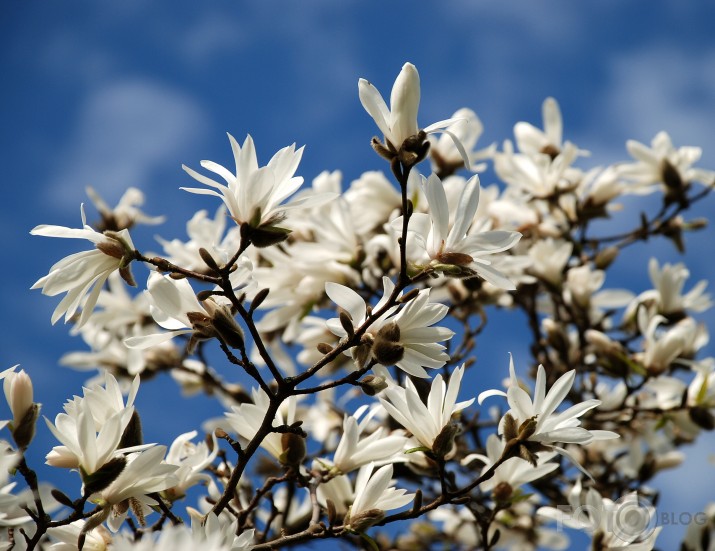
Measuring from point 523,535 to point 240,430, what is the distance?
1.53 metres

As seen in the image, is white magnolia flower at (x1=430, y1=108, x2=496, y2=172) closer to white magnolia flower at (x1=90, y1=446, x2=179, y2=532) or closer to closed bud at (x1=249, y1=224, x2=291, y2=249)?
closed bud at (x1=249, y1=224, x2=291, y2=249)

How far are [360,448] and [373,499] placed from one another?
11 cm

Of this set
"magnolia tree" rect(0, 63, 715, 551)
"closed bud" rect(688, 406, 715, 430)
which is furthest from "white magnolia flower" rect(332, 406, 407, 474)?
"closed bud" rect(688, 406, 715, 430)

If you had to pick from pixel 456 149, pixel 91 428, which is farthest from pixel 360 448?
pixel 456 149

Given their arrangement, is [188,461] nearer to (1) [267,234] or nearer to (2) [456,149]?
(1) [267,234]

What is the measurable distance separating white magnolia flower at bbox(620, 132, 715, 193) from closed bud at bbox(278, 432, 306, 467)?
1487 millimetres

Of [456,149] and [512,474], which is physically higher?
[456,149]

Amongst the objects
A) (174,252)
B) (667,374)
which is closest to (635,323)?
(667,374)

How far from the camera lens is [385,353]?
1.00m

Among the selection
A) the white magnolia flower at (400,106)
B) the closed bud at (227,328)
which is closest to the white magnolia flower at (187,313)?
the closed bud at (227,328)

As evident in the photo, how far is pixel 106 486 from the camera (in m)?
1.00

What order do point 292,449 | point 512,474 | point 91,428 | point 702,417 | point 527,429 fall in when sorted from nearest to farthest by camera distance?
point 91,428 → point 527,429 → point 292,449 → point 512,474 → point 702,417

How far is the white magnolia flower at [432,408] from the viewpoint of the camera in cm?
110

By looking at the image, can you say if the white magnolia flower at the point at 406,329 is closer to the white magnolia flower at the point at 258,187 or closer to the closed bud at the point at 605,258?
the white magnolia flower at the point at 258,187
